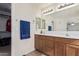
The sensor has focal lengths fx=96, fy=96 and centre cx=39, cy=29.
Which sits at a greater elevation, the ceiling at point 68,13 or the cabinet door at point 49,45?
the ceiling at point 68,13

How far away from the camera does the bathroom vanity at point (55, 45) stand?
54.7 inches

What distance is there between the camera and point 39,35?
1506 mm

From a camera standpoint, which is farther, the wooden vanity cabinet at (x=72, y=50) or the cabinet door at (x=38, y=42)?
the cabinet door at (x=38, y=42)

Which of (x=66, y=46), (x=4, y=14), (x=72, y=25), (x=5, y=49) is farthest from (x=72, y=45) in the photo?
(x=4, y=14)

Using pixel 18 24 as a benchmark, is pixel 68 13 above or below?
above

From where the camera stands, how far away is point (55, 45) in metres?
1.53

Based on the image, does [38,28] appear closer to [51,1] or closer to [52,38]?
[52,38]

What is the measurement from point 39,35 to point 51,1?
54cm

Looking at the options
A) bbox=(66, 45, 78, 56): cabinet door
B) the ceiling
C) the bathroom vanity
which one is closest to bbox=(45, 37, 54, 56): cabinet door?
the bathroom vanity

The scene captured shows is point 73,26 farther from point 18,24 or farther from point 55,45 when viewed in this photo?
point 18,24

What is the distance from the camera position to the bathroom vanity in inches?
54.7

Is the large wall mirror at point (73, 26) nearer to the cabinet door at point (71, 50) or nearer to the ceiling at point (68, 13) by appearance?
the ceiling at point (68, 13)

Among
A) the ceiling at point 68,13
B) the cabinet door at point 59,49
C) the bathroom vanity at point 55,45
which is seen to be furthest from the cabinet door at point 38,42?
the ceiling at point 68,13

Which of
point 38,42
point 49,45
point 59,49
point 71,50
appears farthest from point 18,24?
point 71,50
